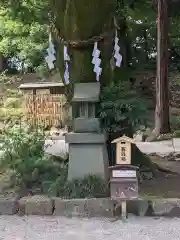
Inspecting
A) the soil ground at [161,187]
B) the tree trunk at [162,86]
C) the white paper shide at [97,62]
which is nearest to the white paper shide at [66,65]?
the white paper shide at [97,62]

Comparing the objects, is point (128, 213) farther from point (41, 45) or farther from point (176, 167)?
point (41, 45)

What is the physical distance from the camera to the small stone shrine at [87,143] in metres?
5.48

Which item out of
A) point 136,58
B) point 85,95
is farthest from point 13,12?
point 136,58

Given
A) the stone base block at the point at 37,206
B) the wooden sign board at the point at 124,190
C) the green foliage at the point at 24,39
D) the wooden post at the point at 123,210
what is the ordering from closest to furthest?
the wooden sign board at the point at 124,190
the wooden post at the point at 123,210
the stone base block at the point at 37,206
the green foliage at the point at 24,39

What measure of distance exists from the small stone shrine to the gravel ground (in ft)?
2.37

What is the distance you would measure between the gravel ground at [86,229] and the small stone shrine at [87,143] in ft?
2.37

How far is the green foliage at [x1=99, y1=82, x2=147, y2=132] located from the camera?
5.52m

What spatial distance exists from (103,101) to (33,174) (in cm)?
127

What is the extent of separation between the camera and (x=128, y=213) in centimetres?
511

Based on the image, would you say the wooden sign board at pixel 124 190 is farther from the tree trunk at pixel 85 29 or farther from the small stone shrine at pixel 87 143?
the tree trunk at pixel 85 29

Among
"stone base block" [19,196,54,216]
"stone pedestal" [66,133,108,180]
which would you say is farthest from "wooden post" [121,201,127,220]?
"stone base block" [19,196,54,216]

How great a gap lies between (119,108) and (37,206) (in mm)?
1483

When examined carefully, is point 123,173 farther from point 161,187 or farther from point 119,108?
point 161,187

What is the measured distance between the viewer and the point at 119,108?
5.53 metres
